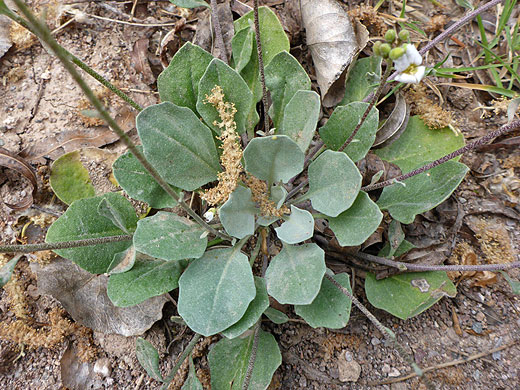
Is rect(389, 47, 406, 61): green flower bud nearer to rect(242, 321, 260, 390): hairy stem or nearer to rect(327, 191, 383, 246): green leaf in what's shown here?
rect(327, 191, 383, 246): green leaf

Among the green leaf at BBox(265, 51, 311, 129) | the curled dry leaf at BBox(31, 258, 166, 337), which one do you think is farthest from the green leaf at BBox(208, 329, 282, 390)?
the green leaf at BBox(265, 51, 311, 129)

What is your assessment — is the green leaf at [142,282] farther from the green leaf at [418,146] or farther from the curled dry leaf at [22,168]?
the green leaf at [418,146]

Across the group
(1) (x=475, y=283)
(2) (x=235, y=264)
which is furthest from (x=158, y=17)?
(1) (x=475, y=283)

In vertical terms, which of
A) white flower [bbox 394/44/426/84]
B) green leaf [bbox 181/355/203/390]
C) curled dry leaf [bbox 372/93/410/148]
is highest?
white flower [bbox 394/44/426/84]

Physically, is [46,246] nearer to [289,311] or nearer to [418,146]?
[289,311]

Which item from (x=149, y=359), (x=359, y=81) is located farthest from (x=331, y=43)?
(x=149, y=359)

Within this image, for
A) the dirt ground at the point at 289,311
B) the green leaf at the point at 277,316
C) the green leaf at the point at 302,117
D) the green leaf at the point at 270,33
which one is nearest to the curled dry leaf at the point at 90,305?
the dirt ground at the point at 289,311
